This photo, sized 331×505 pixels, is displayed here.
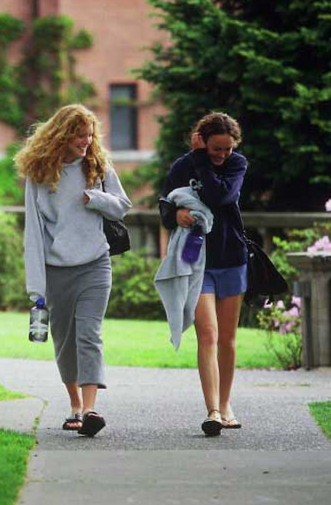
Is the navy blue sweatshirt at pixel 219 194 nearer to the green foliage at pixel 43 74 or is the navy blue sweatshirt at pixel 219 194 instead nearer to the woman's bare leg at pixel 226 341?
the woman's bare leg at pixel 226 341

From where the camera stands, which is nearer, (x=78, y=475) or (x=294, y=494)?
(x=294, y=494)

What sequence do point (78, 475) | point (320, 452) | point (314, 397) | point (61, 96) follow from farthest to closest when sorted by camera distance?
1. point (61, 96)
2. point (314, 397)
3. point (320, 452)
4. point (78, 475)

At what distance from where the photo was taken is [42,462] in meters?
7.26

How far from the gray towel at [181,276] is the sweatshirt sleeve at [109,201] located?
0.28 meters

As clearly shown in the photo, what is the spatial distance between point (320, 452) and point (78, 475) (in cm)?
136

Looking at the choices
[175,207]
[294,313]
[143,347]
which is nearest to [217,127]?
[175,207]

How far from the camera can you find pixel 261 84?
67.7 ft

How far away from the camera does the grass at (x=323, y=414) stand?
861 cm

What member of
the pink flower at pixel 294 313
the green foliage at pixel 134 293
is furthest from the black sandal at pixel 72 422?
the green foliage at pixel 134 293

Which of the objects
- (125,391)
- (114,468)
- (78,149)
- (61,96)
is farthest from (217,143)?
(61,96)

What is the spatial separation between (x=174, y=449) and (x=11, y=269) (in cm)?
1345

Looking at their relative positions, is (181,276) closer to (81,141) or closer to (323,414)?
(81,141)

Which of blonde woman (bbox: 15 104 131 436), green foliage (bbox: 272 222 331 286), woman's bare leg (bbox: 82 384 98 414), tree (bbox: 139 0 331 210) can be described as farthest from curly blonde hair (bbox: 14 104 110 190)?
tree (bbox: 139 0 331 210)

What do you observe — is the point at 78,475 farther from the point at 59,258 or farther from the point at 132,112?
the point at 132,112
